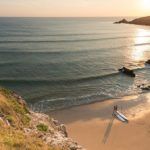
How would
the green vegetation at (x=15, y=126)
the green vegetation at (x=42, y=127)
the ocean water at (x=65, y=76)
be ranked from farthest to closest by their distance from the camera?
the ocean water at (x=65, y=76)
the green vegetation at (x=42, y=127)
the green vegetation at (x=15, y=126)

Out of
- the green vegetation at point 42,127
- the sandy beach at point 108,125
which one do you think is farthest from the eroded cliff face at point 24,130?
the sandy beach at point 108,125

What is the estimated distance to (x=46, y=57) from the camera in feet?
204

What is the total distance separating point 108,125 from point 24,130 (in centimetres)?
1355

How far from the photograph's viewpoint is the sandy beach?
25016 millimetres

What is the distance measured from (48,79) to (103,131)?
63.3 feet

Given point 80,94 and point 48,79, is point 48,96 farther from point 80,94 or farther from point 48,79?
point 48,79

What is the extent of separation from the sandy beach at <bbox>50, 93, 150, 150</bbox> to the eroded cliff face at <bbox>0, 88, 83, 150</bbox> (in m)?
5.34

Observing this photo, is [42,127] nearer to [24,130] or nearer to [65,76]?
[24,130]

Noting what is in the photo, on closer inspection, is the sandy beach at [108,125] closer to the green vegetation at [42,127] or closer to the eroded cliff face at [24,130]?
the eroded cliff face at [24,130]

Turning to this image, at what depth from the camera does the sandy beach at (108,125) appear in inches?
985

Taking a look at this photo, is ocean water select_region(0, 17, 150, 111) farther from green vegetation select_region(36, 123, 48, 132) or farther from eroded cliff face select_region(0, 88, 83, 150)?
green vegetation select_region(36, 123, 48, 132)

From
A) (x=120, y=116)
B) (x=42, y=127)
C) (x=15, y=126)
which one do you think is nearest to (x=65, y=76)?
(x=120, y=116)

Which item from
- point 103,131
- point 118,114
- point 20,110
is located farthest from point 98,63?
point 20,110

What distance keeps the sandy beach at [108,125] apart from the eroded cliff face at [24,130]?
17.5 ft
